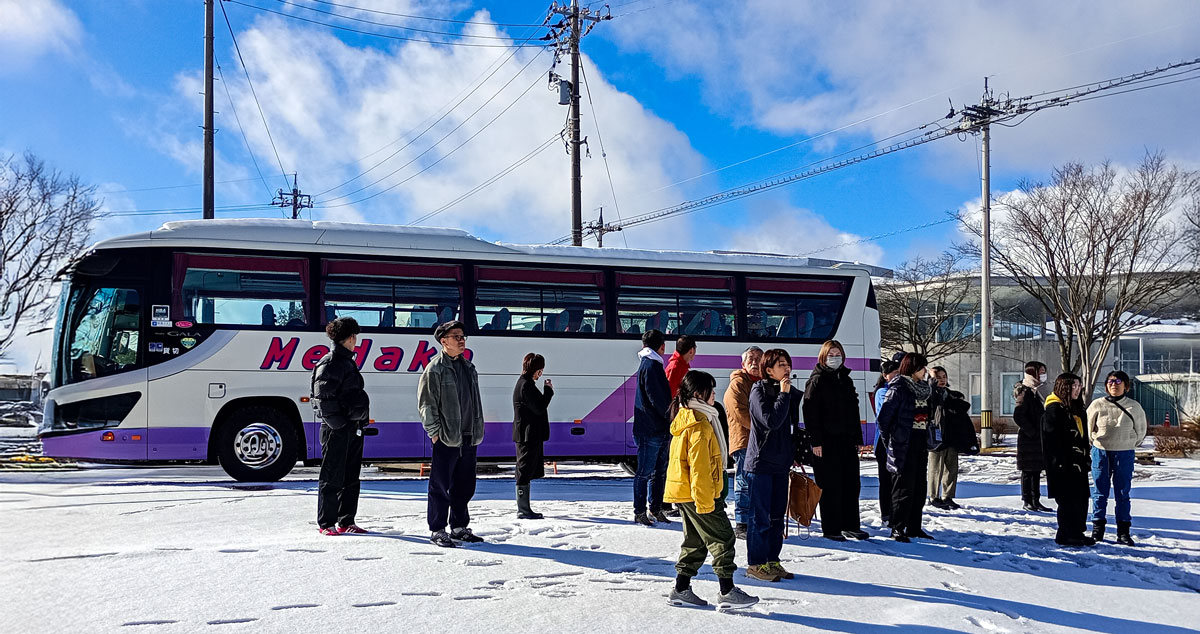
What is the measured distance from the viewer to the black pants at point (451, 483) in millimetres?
7840

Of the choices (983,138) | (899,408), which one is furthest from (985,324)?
(899,408)

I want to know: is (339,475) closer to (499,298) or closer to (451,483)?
(451,483)

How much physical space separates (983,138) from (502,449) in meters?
19.3

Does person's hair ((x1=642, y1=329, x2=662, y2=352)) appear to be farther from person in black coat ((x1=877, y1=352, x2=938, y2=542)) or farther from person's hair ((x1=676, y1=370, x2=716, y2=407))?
person's hair ((x1=676, y1=370, x2=716, y2=407))

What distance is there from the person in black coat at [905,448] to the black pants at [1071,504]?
4.21 feet

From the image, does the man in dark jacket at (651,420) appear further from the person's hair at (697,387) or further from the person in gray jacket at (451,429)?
the person's hair at (697,387)

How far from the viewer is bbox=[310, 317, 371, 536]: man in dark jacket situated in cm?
786

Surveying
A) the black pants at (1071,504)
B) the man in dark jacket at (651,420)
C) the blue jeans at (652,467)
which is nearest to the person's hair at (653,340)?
the man in dark jacket at (651,420)

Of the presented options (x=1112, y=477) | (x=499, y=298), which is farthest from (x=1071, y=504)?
(x=499, y=298)

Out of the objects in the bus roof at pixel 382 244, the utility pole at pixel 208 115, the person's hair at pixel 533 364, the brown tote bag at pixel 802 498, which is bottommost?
the brown tote bag at pixel 802 498

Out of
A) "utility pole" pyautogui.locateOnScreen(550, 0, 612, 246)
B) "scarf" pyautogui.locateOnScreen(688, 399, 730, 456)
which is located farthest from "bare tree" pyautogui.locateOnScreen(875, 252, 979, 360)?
"scarf" pyautogui.locateOnScreen(688, 399, 730, 456)

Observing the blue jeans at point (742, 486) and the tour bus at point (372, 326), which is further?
the tour bus at point (372, 326)

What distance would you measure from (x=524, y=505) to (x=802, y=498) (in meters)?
3.05

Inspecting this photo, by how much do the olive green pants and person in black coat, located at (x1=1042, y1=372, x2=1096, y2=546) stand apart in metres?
4.71
